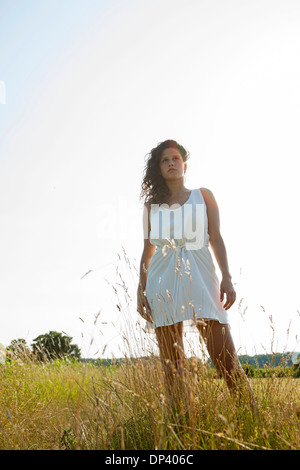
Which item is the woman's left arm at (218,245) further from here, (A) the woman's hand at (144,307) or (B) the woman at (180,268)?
(A) the woman's hand at (144,307)

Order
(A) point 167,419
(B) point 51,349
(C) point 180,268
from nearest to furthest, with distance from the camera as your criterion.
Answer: (A) point 167,419
(C) point 180,268
(B) point 51,349

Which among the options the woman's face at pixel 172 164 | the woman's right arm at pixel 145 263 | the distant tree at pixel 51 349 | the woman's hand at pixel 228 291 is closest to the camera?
the woman's hand at pixel 228 291

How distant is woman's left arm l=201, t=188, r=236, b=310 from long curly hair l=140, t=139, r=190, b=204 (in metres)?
0.35

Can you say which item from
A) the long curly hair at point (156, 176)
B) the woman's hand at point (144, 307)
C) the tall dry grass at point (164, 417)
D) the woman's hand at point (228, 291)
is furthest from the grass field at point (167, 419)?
the long curly hair at point (156, 176)

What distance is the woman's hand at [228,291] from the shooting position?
2.44 m

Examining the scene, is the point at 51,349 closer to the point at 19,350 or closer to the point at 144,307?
the point at 19,350

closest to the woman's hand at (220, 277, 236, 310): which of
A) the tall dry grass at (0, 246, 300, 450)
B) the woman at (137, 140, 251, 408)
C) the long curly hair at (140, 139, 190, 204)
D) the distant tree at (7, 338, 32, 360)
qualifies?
the woman at (137, 140, 251, 408)

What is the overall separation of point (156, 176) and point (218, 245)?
824 millimetres

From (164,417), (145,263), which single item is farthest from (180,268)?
(164,417)

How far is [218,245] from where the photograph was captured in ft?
8.59

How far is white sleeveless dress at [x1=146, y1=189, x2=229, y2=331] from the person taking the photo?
7.91ft

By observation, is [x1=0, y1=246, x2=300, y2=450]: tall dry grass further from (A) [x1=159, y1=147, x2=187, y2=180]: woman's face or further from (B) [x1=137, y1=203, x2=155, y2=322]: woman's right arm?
(A) [x1=159, y1=147, x2=187, y2=180]: woman's face

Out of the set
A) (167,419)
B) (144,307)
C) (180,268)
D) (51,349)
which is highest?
(180,268)
